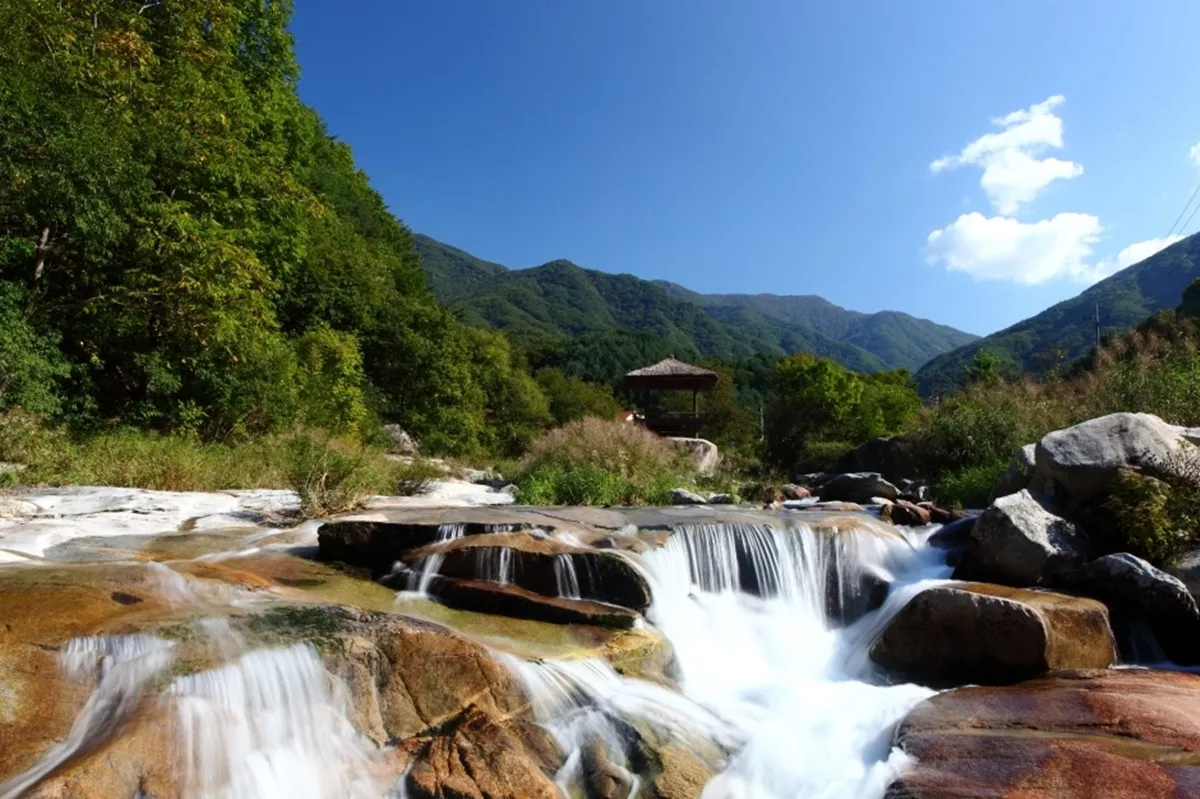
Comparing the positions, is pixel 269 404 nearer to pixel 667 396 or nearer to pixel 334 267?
pixel 334 267

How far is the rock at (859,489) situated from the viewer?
12172 millimetres

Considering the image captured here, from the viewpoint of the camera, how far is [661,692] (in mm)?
4453

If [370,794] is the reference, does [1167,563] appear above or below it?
above

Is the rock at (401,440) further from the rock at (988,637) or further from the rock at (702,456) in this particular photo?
the rock at (988,637)

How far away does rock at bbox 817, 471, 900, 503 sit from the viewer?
479 inches

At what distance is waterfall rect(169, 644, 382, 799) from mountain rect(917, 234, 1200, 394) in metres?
92.9

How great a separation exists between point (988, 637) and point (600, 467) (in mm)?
8327

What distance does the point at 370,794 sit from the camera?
10.5 ft

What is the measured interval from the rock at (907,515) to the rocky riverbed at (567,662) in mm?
1147

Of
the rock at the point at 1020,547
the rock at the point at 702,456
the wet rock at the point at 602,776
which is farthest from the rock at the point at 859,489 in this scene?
the wet rock at the point at 602,776

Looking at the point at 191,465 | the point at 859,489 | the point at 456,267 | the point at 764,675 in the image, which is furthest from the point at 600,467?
the point at 456,267

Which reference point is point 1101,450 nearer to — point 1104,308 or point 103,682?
point 103,682

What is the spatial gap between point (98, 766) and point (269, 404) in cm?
1173

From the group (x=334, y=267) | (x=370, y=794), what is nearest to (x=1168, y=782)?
(x=370, y=794)
